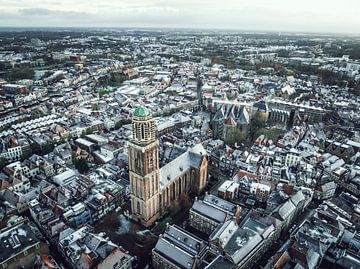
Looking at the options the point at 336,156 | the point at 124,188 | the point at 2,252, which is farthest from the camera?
the point at 336,156

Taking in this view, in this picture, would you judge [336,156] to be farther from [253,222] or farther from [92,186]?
[92,186]

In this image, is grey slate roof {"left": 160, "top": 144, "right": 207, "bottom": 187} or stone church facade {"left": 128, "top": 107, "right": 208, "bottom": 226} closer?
stone church facade {"left": 128, "top": 107, "right": 208, "bottom": 226}

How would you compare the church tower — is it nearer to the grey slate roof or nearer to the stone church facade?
the stone church facade

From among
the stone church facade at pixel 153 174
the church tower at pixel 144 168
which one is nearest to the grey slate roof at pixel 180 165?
the stone church facade at pixel 153 174

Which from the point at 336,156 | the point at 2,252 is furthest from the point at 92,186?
the point at 336,156

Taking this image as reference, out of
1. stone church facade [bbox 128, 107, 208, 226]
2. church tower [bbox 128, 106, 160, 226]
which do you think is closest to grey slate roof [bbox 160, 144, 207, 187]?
stone church facade [bbox 128, 107, 208, 226]

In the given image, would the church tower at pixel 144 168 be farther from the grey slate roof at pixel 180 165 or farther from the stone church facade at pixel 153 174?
the grey slate roof at pixel 180 165

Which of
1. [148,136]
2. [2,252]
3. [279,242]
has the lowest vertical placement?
[279,242]
